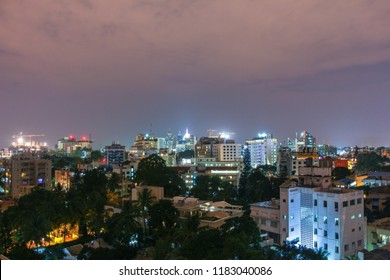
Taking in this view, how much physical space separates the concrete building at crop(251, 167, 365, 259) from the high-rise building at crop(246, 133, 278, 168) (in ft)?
63.2

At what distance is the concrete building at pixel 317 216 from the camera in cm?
644

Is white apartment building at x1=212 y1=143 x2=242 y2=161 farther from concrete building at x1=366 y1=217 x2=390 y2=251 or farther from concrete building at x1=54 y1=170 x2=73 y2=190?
concrete building at x1=366 y1=217 x2=390 y2=251

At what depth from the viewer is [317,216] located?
6.77 metres

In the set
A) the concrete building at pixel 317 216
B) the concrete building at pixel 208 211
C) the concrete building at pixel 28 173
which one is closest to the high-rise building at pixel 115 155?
the concrete building at pixel 28 173

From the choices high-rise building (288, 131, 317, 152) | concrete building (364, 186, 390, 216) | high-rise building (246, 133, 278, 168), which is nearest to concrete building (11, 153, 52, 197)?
concrete building (364, 186, 390, 216)

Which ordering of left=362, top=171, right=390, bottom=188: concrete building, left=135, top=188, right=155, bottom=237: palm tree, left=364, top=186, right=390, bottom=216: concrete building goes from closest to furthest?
left=135, top=188, right=155, bottom=237: palm tree
left=364, top=186, right=390, bottom=216: concrete building
left=362, top=171, right=390, bottom=188: concrete building

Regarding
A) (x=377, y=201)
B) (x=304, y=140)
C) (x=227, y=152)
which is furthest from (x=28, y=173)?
(x=304, y=140)

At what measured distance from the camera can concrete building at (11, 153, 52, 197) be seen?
46.6 ft

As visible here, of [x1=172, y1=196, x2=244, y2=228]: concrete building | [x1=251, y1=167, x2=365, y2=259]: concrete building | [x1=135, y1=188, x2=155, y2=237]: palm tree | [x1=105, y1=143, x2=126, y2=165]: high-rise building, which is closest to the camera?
[x1=251, y1=167, x2=365, y2=259]: concrete building

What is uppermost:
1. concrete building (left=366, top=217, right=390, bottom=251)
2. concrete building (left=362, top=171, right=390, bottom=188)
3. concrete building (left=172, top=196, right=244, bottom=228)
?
concrete building (left=362, top=171, right=390, bottom=188)
